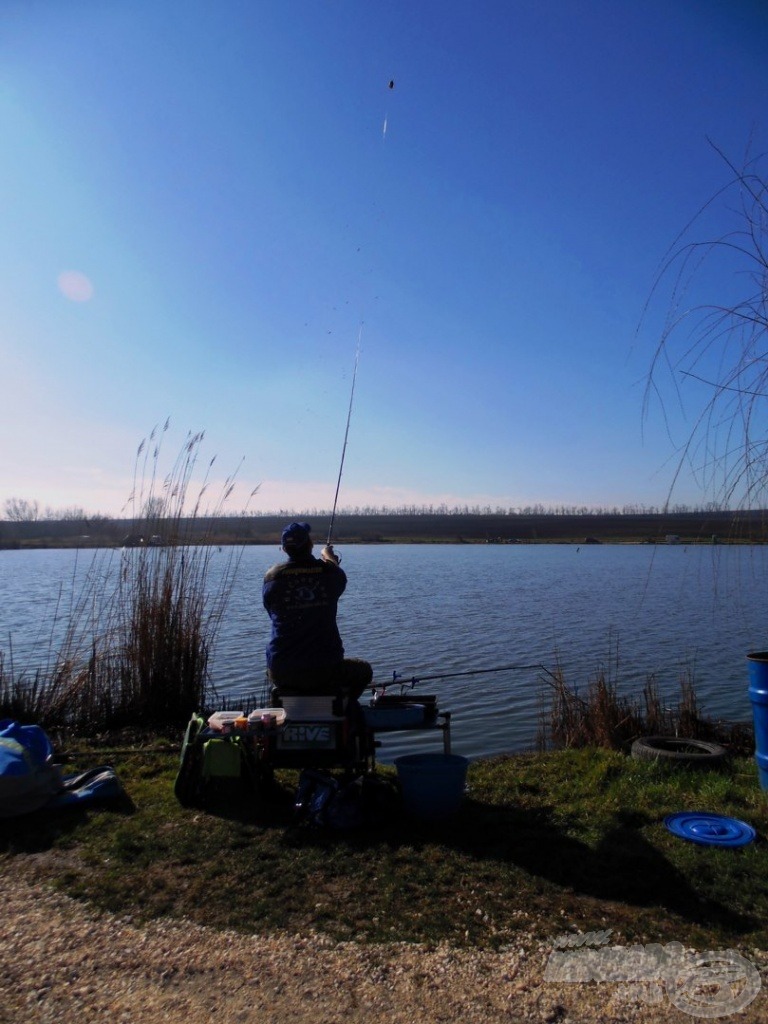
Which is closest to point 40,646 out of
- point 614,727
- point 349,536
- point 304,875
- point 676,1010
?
point 614,727

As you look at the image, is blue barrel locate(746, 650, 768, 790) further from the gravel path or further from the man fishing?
the man fishing

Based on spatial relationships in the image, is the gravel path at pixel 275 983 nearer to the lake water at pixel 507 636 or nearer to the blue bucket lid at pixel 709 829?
the blue bucket lid at pixel 709 829

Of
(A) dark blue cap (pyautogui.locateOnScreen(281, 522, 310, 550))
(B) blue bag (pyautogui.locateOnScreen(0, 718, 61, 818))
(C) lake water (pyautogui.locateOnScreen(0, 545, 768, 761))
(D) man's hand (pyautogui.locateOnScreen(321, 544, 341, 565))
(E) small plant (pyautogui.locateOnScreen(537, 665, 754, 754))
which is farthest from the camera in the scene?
(C) lake water (pyautogui.locateOnScreen(0, 545, 768, 761))

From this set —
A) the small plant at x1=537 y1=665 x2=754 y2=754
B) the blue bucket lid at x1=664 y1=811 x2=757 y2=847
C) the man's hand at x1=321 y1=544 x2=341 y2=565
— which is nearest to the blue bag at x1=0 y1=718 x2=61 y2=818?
the man's hand at x1=321 y1=544 x2=341 y2=565

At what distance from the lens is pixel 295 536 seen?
543 centimetres

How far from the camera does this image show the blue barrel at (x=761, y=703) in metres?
5.23

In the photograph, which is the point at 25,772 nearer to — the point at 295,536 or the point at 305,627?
the point at 305,627

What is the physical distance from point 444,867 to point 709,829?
60.5 inches

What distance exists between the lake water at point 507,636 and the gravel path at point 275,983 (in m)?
2.37

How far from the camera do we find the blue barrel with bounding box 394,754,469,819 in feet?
15.5

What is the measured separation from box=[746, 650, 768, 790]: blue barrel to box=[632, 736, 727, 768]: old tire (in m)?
0.69

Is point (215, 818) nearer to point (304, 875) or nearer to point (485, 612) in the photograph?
point (304, 875)

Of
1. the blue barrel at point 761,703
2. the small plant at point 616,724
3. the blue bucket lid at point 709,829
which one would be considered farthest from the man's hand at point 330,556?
the small plant at point 616,724

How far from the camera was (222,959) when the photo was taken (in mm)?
3154
